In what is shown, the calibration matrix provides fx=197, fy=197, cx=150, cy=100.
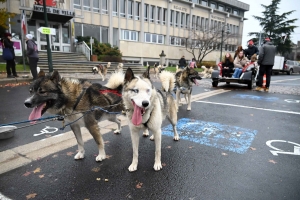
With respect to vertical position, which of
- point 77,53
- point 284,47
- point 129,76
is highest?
point 284,47

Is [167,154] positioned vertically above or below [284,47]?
below

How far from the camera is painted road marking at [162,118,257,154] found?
4047 millimetres

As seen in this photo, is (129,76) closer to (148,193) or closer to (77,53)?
(148,193)

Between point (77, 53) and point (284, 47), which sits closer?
point (77, 53)

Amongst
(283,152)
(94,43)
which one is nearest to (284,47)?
(94,43)

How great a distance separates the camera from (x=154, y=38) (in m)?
36.6

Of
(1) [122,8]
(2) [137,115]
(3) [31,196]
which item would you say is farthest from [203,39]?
(3) [31,196]

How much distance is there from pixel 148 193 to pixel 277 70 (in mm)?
35356

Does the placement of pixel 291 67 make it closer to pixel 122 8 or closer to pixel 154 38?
pixel 154 38

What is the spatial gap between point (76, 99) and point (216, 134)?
3258mm

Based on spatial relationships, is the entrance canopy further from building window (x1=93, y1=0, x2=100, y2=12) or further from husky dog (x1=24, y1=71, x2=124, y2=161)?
husky dog (x1=24, y1=71, x2=124, y2=161)

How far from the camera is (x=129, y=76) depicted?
115 inches

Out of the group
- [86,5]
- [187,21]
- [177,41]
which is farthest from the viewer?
[187,21]

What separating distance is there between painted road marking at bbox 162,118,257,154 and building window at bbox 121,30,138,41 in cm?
2923
